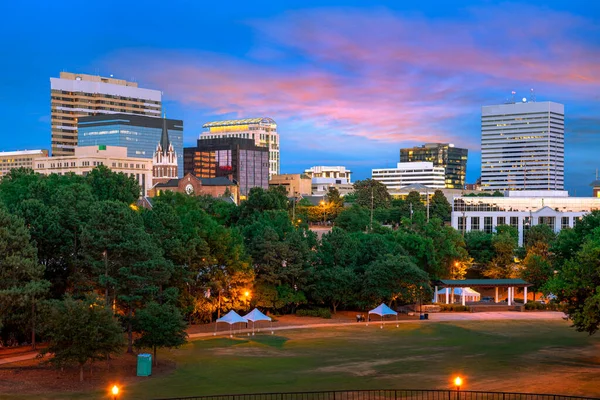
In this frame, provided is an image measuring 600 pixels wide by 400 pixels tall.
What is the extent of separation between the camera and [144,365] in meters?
40.9

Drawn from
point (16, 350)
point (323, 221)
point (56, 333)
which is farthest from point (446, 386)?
point (323, 221)

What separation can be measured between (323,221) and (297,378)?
443 feet

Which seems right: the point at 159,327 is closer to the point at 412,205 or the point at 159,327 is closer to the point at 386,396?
the point at 386,396

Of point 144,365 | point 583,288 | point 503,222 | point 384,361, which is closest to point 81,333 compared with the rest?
point 144,365

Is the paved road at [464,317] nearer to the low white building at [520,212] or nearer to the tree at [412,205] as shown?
the low white building at [520,212]

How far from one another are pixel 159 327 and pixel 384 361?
1404cm

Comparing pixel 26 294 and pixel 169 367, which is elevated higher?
pixel 26 294

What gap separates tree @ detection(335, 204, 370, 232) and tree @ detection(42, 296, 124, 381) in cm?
9133

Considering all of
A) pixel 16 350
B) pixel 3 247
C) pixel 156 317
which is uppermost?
pixel 3 247

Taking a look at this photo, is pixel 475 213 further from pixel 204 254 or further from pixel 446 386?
pixel 446 386

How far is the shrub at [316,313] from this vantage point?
68.8 metres

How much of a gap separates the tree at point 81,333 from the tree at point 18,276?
475 centimetres

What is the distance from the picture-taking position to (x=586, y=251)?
1700 inches

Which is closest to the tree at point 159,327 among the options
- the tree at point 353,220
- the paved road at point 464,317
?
the paved road at point 464,317
